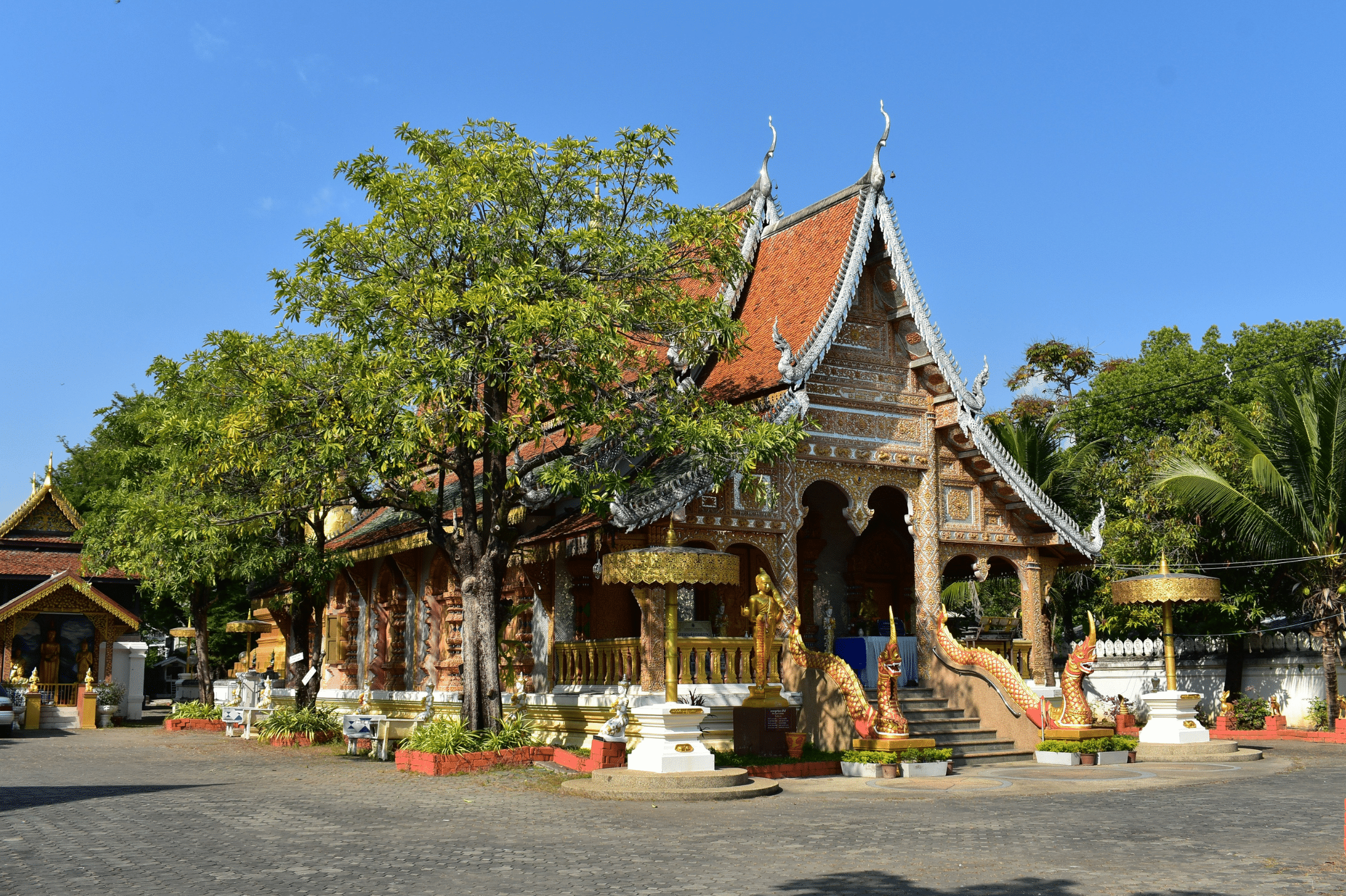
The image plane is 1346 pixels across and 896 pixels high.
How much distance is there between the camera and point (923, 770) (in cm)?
1407

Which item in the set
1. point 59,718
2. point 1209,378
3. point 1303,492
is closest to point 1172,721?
point 1303,492

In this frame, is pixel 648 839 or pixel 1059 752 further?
pixel 1059 752

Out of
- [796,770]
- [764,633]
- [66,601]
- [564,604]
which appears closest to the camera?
[796,770]

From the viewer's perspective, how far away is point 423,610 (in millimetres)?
21000

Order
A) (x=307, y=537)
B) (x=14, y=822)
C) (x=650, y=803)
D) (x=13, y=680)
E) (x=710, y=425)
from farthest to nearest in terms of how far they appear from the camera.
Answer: (x=13, y=680)
(x=307, y=537)
(x=710, y=425)
(x=650, y=803)
(x=14, y=822)

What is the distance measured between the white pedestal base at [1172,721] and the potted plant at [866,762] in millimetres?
5364

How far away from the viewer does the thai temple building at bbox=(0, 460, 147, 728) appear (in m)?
30.0

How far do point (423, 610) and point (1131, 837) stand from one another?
1443 centimetres

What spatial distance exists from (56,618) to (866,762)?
25434mm

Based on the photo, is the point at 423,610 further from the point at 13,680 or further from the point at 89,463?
the point at 89,463

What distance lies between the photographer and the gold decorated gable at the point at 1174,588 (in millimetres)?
17094

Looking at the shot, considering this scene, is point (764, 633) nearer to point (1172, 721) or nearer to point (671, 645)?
point (671, 645)

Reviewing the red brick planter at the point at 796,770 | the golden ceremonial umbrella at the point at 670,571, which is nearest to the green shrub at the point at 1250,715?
the red brick planter at the point at 796,770

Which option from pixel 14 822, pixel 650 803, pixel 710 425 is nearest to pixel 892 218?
pixel 710 425
